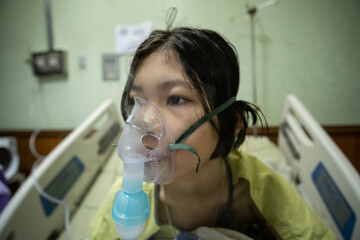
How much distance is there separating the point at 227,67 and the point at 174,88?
0.18m

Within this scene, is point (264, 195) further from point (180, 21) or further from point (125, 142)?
point (180, 21)

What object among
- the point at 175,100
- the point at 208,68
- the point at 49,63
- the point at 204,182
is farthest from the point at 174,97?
the point at 49,63

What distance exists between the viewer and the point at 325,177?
77cm

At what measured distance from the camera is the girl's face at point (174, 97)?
46 cm

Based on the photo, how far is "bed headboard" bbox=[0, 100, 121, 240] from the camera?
71 centimetres

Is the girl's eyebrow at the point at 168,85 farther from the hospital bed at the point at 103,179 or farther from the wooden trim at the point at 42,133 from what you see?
the wooden trim at the point at 42,133

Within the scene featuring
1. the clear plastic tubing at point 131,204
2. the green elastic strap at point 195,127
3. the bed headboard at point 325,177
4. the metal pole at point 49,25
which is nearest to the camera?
the clear plastic tubing at point 131,204

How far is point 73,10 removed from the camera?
139 centimetres

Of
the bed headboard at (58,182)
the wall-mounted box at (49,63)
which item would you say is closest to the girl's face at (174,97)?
the bed headboard at (58,182)

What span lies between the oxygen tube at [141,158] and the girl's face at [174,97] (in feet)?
0.06

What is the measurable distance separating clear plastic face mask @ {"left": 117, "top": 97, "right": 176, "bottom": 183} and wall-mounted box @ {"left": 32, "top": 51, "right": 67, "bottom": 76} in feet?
5.43

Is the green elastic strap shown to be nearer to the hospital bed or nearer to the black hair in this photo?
the black hair

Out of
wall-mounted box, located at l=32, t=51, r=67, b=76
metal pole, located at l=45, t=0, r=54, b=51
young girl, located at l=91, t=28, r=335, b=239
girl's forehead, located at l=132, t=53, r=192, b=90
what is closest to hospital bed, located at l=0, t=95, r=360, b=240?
young girl, located at l=91, t=28, r=335, b=239

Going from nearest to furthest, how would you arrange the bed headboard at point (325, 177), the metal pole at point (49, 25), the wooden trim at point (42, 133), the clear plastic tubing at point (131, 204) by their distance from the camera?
the clear plastic tubing at point (131, 204)
the bed headboard at point (325, 177)
the metal pole at point (49, 25)
the wooden trim at point (42, 133)
